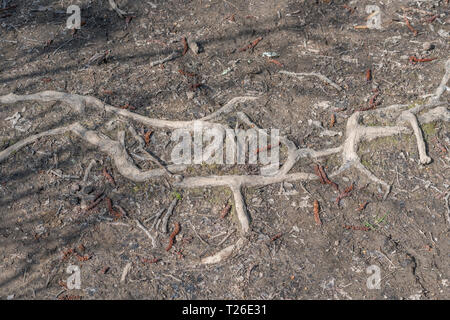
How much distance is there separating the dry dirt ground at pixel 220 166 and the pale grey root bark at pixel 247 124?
8cm

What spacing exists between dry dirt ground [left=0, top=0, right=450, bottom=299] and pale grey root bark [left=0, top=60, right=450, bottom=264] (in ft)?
0.26

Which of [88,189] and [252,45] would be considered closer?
[88,189]

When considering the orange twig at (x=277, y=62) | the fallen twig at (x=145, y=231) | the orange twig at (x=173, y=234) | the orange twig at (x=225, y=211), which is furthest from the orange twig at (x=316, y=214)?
the orange twig at (x=277, y=62)

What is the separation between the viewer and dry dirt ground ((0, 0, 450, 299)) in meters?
4.40

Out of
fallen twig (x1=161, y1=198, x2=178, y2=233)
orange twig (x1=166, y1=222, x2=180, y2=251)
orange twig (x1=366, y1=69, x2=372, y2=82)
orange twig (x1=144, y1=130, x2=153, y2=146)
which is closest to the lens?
orange twig (x1=166, y1=222, x2=180, y2=251)

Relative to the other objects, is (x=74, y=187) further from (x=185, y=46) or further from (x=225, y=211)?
(x=185, y=46)

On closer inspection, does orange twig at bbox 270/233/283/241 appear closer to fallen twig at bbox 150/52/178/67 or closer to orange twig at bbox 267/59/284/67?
orange twig at bbox 267/59/284/67

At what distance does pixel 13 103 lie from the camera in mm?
5762

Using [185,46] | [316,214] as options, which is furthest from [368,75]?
[185,46]

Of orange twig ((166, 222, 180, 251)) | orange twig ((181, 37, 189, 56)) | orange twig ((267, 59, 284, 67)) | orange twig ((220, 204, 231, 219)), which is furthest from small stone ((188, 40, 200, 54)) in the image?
orange twig ((166, 222, 180, 251))

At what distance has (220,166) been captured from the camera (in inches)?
203

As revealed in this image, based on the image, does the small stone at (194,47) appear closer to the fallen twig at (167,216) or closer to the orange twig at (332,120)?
the orange twig at (332,120)

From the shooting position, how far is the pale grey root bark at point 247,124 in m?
5.01

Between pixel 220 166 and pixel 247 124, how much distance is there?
65 centimetres
